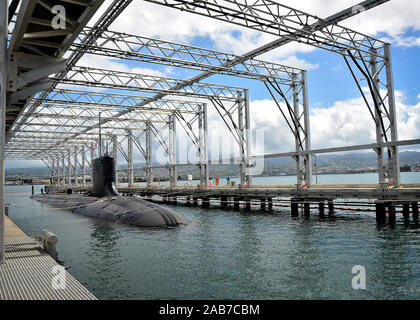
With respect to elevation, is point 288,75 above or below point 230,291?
above

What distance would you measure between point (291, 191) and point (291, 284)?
670 inches

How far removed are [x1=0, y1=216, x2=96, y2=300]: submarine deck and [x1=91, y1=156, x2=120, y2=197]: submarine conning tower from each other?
52.6 ft

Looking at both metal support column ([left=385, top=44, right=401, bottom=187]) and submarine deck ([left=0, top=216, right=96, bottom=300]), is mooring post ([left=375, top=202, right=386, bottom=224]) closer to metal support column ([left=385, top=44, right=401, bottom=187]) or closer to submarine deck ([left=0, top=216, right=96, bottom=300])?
metal support column ([left=385, top=44, right=401, bottom=187])

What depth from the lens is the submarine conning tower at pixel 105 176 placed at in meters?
26.0

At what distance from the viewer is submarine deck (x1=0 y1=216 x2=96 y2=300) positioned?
5.99 meters

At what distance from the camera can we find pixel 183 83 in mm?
28344

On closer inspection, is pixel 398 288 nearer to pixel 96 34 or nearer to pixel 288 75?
pixel 96 34

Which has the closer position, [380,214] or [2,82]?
[2,82]

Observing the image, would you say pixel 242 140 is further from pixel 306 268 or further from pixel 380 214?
pixel 306 268

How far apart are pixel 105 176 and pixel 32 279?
784 inches

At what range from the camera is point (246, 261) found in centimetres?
1098

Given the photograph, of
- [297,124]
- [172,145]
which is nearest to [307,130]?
[297,124]

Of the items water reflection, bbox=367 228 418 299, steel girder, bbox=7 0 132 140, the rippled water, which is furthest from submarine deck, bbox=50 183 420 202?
steel girder, bbox=7 0 132 140
